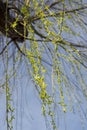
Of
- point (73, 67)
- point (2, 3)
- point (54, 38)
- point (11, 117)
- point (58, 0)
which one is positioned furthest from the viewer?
point (58, 0)

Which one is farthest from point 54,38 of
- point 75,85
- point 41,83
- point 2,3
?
point 2,3

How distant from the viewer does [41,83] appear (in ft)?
6.17

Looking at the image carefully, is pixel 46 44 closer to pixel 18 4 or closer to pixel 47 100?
pixel 18 4

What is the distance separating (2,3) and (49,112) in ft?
4.57

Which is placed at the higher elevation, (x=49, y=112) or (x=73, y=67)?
(x=73, y=67)

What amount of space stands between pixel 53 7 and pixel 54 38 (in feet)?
3.41

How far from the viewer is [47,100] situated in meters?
1.85

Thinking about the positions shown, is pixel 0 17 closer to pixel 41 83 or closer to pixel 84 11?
pixel 84 11

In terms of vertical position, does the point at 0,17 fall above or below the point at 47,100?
above

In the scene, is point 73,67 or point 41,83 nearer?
point 41,83

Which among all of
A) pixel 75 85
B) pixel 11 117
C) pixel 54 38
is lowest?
pixel 11 117

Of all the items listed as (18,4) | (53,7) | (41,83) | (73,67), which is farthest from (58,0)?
(41,83)

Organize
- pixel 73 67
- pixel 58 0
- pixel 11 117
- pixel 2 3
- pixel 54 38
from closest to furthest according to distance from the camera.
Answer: pixel 11 117
pixel 54 38
pixel 73 67
pixel 2 3
pixel 58 0

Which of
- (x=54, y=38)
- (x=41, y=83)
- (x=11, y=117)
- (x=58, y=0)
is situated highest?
(x=58, y=0)
